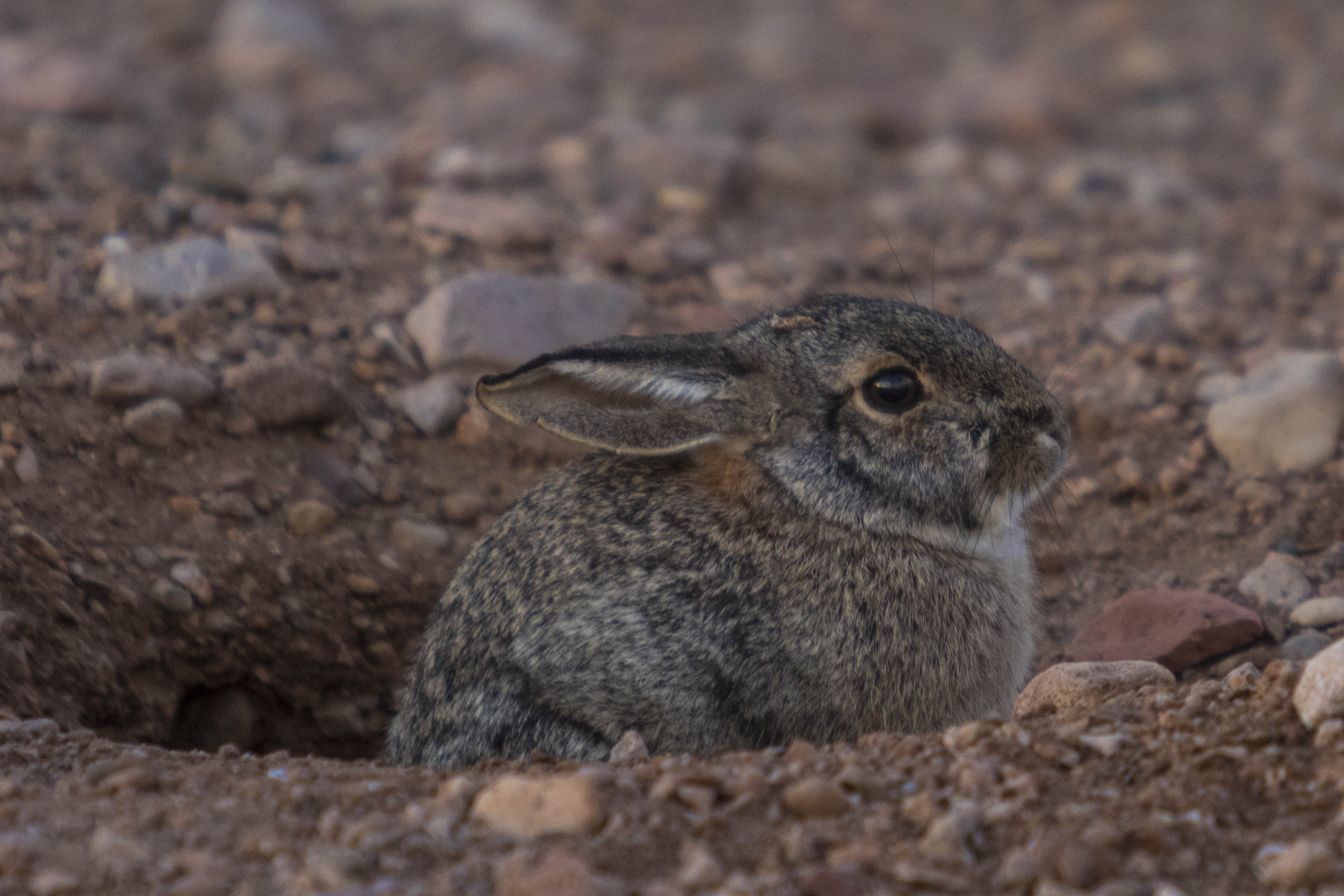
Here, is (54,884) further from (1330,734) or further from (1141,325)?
(1141,325)

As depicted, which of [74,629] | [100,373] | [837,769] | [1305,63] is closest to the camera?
[837,769]

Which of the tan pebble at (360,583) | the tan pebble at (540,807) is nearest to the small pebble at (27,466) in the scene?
the tan pebble at (360,583)

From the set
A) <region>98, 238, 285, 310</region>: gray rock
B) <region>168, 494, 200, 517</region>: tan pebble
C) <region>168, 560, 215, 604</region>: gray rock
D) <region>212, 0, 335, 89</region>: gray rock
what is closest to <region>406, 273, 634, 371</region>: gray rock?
<region>98, 238, 285, 310</region>: gray rock

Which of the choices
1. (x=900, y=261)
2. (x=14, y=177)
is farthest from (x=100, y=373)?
(x=900, y=261)

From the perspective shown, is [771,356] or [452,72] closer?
[771,356]

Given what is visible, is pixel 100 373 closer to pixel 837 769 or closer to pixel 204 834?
pixel 204 834

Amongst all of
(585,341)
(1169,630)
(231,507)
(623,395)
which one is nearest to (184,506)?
(231,507)
